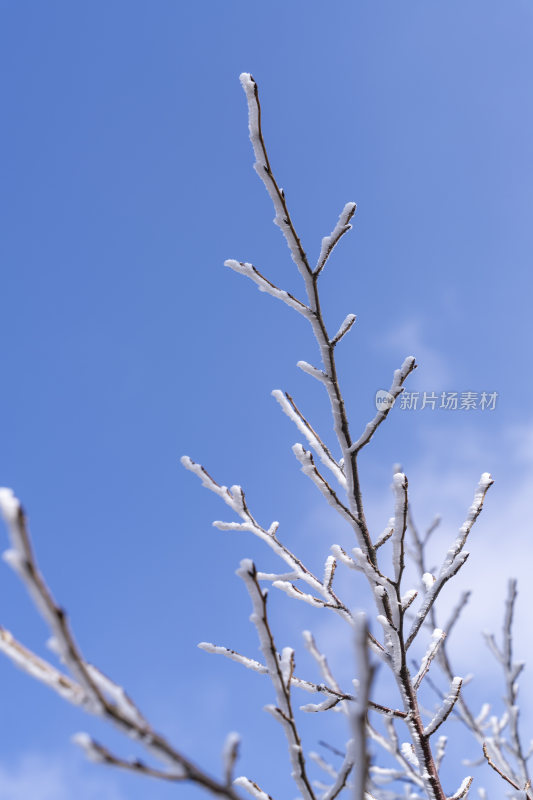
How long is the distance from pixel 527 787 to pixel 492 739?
3206 millimetres

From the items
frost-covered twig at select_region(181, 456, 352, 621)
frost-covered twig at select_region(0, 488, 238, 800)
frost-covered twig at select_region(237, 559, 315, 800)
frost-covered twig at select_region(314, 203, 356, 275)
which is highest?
frost-covered twig at select_region(314, 203, 356, 275)

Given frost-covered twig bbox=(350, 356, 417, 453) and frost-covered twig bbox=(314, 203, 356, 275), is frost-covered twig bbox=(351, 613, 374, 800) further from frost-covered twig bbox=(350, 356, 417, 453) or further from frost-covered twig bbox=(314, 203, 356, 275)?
frost-covered twig bbox=(314, 203, 356, 275)

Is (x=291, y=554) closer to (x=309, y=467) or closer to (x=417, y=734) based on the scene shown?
(x=309, y=467)

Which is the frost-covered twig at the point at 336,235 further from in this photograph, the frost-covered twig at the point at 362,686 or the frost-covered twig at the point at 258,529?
the frost-covered twig at the point at 362,686

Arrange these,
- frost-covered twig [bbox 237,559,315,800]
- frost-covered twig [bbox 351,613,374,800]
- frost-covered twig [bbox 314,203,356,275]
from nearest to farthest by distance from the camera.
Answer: frost-covered twig [bbox 351,613,374,800]
frost-covered twig [bbox 237,559,315,800]
frost-covered twig [bbox 314,203,356,275]

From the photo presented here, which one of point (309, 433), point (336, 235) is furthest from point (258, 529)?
point (336, 235)

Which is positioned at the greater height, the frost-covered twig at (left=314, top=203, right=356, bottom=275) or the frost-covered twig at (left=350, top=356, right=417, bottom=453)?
the frost-covered twig at (left=314, top=203, right=356, bottom=275)

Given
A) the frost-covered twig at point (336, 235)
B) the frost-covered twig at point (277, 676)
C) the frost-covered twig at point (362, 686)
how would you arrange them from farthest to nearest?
1. the frost-covered twig at point (336, 235)
2. the frost-covered twig at point (277, 676)
3. the frost-covered twig at point (362, 686)

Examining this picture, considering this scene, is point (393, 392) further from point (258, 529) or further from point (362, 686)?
point (362, 686)

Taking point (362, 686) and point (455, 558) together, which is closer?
point (362, 686)

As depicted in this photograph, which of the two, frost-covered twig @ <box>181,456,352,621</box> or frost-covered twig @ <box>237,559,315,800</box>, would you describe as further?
frost-covered twig @ <box>181,456,352,621</box>

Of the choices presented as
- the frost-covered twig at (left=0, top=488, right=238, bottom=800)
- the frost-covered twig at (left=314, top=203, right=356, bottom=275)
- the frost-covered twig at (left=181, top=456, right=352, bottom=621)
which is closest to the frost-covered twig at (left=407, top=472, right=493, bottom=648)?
the frost-covered twig at (left=181, top=456, right=352, bottom=621)

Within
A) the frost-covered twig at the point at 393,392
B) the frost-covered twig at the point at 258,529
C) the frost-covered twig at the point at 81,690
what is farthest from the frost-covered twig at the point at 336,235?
the frost-covered twig at the point at 81,690

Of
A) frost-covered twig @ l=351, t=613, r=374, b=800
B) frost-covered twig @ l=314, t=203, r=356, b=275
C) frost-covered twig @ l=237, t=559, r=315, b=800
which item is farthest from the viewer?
frost-covered twig @ l=314, t=203, r=356, b=275
